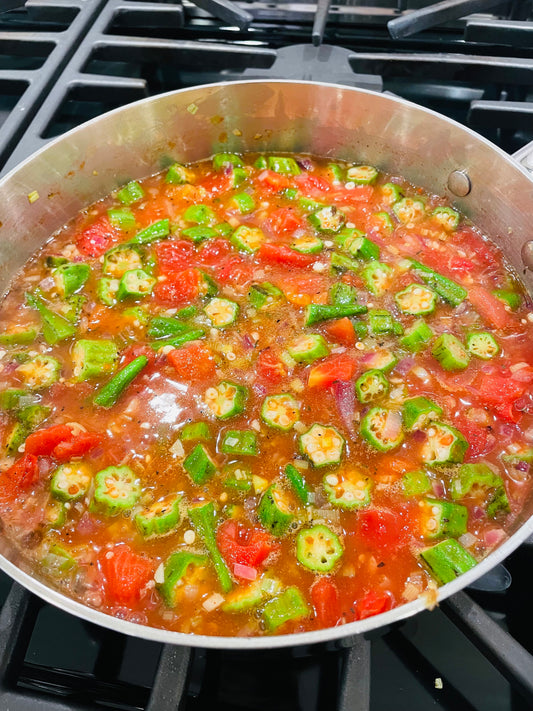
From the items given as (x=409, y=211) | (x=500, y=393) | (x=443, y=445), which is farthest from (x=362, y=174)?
(x=443, y=445)

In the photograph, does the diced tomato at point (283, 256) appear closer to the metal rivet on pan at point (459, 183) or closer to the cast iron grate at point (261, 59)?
the metal rivet on pan at point (459, 183)

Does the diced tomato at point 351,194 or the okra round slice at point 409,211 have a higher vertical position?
the diced tomato at point 351,194

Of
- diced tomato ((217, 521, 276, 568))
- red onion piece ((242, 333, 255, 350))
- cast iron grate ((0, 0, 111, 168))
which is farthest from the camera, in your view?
cast iron grate ((0, 0, 111, 168))

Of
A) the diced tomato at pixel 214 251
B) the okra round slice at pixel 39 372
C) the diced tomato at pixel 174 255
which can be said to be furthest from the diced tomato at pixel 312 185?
the okra round slice at pixel 39 372

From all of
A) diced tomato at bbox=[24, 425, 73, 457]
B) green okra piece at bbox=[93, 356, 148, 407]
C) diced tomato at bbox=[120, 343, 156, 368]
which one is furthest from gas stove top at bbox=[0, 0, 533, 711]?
diced tomato at bbox=[120, 343, 156, 368]

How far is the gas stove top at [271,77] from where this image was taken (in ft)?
6.70

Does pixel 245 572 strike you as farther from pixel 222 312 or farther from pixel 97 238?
pixel 97 238

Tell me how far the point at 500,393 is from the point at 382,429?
61cm

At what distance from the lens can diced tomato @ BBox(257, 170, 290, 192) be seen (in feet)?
12.2

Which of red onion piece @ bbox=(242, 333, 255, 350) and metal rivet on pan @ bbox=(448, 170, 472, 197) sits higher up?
metal rivet on pan @ bbox=(448, 170, 472, 197)

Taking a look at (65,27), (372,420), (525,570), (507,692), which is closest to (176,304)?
(372,420)

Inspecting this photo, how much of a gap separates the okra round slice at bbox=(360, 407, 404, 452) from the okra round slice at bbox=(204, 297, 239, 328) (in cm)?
88

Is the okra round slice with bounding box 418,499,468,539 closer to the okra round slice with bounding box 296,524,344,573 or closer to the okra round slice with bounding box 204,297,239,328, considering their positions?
the okra round slice with bounding box 296,524,344,573

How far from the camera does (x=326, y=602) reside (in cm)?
217
